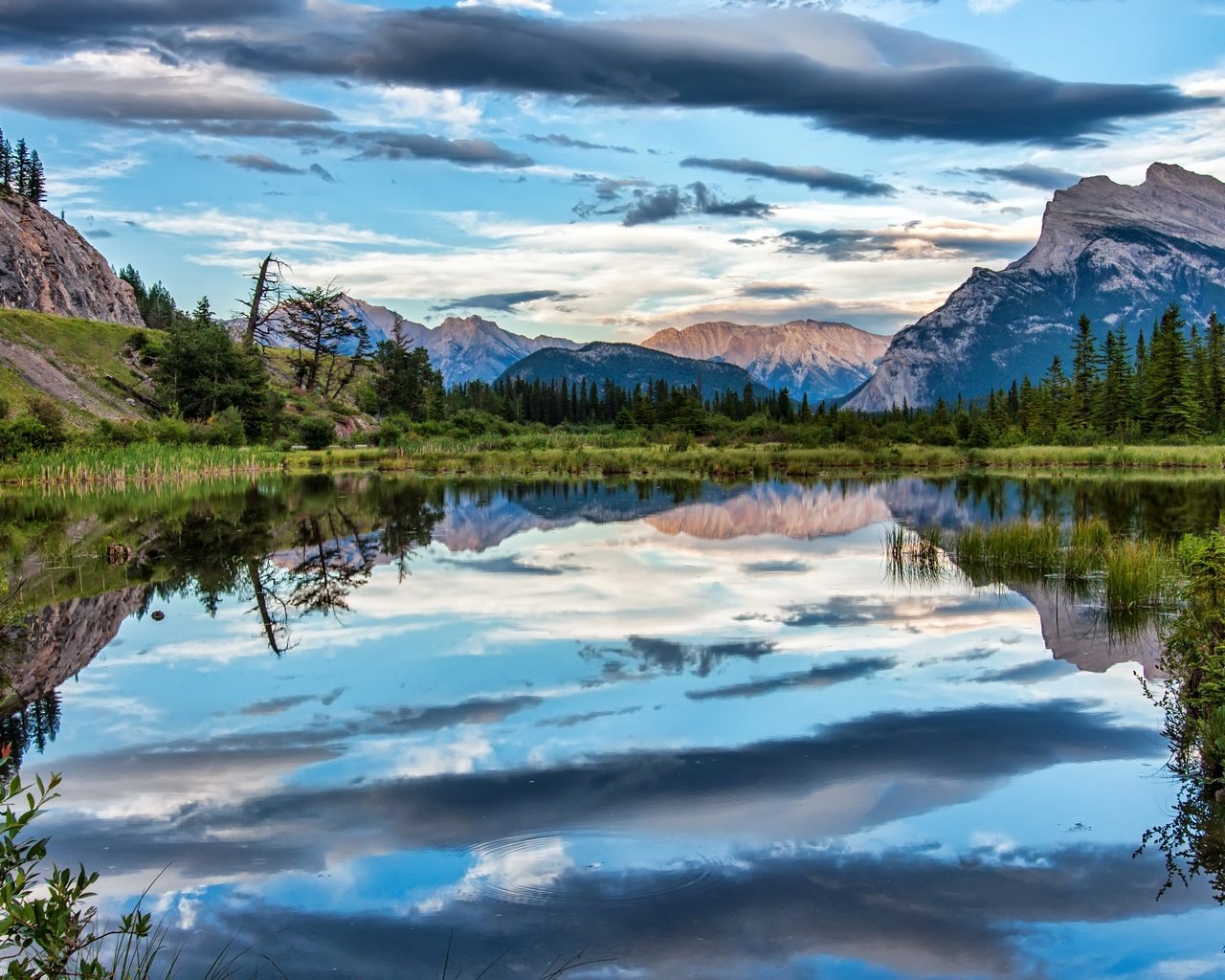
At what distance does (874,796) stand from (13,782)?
250 inches

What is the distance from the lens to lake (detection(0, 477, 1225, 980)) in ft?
19.7

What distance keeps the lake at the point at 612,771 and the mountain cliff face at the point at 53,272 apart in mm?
112857

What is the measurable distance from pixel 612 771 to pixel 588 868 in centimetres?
193

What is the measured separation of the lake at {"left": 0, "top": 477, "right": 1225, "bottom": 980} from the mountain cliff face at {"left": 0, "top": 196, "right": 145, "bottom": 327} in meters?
113

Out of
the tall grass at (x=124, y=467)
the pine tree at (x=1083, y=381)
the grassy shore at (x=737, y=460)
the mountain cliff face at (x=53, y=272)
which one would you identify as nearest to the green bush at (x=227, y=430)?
the grassy shore at (x=737, y=460)

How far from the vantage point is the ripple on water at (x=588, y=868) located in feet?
21.1

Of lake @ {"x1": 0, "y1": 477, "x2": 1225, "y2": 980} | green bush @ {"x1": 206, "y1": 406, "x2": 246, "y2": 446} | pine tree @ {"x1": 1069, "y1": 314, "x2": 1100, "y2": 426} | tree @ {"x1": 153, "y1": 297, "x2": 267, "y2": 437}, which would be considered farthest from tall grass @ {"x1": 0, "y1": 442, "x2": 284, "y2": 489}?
pine tree @ {"x1": 1069, "y1": 314, "x2": 1100, "y2": 426}

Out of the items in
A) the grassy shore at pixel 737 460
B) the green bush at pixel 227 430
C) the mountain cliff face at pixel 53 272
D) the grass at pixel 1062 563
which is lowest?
the grassy shore at pixel 737 460

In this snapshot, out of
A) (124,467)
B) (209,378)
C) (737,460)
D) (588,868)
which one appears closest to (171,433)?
(124,467)

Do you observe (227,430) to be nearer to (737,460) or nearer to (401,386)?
(737,460)

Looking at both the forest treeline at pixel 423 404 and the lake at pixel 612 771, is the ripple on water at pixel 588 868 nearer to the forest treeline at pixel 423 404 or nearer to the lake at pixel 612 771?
the lake at pixel 612 771

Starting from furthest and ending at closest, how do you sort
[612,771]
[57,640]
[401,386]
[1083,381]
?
[401,386] → [1083,381] → [57,640] → [612,771]

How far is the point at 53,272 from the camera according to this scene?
12488cm

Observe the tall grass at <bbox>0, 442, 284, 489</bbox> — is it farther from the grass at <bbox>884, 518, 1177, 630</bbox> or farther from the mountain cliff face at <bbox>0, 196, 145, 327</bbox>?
the mountain cliff face at <bbox>0, 196, 145, 327</bbox>
